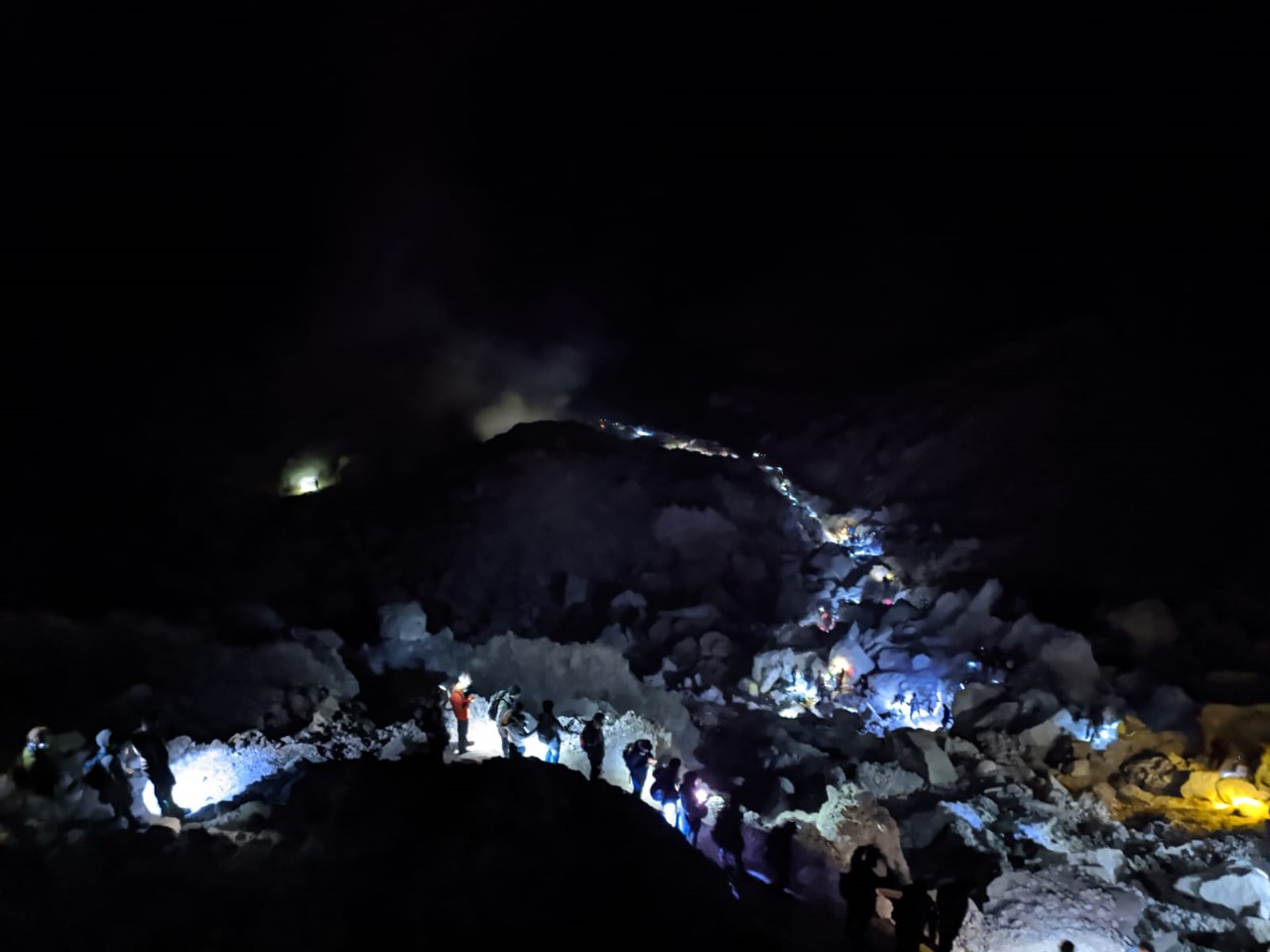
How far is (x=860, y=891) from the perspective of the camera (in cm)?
755

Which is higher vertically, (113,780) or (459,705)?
(459,705)

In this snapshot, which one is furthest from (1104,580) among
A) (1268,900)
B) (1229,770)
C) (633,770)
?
(633,770)

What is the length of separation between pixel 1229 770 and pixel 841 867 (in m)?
7.52

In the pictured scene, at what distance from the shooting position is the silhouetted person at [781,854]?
31.4 feet

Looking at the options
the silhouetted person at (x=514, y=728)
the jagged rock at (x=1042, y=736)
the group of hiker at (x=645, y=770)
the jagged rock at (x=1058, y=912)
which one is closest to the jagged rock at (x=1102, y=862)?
the jagged rock at (x=1058, y=912)

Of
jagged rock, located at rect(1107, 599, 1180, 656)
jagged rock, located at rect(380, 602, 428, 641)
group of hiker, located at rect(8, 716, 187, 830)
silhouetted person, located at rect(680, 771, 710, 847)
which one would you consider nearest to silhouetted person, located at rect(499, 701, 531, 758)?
silhouetted person, located at rect(680, 771, 710, 847)

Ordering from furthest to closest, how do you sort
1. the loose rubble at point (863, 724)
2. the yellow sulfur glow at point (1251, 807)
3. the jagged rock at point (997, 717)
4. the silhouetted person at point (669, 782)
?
the jagged rock at point (997, 717)
the yellow sulfur glow at point (1251, 807)
the silhouetted person at point (669, 782)
the loose rubble at point (863, 724)

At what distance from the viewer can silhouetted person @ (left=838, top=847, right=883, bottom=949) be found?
7.53 metres

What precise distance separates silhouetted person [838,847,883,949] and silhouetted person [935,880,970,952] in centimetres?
103

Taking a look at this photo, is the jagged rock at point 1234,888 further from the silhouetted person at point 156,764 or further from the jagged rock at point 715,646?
the silhouetted person at point 156,764

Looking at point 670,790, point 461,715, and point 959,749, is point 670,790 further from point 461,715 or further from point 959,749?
point 959,749

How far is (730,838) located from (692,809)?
71cm

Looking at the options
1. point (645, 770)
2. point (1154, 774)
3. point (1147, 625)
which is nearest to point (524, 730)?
point (645, 770)

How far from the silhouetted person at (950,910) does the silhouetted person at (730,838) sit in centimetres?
239
